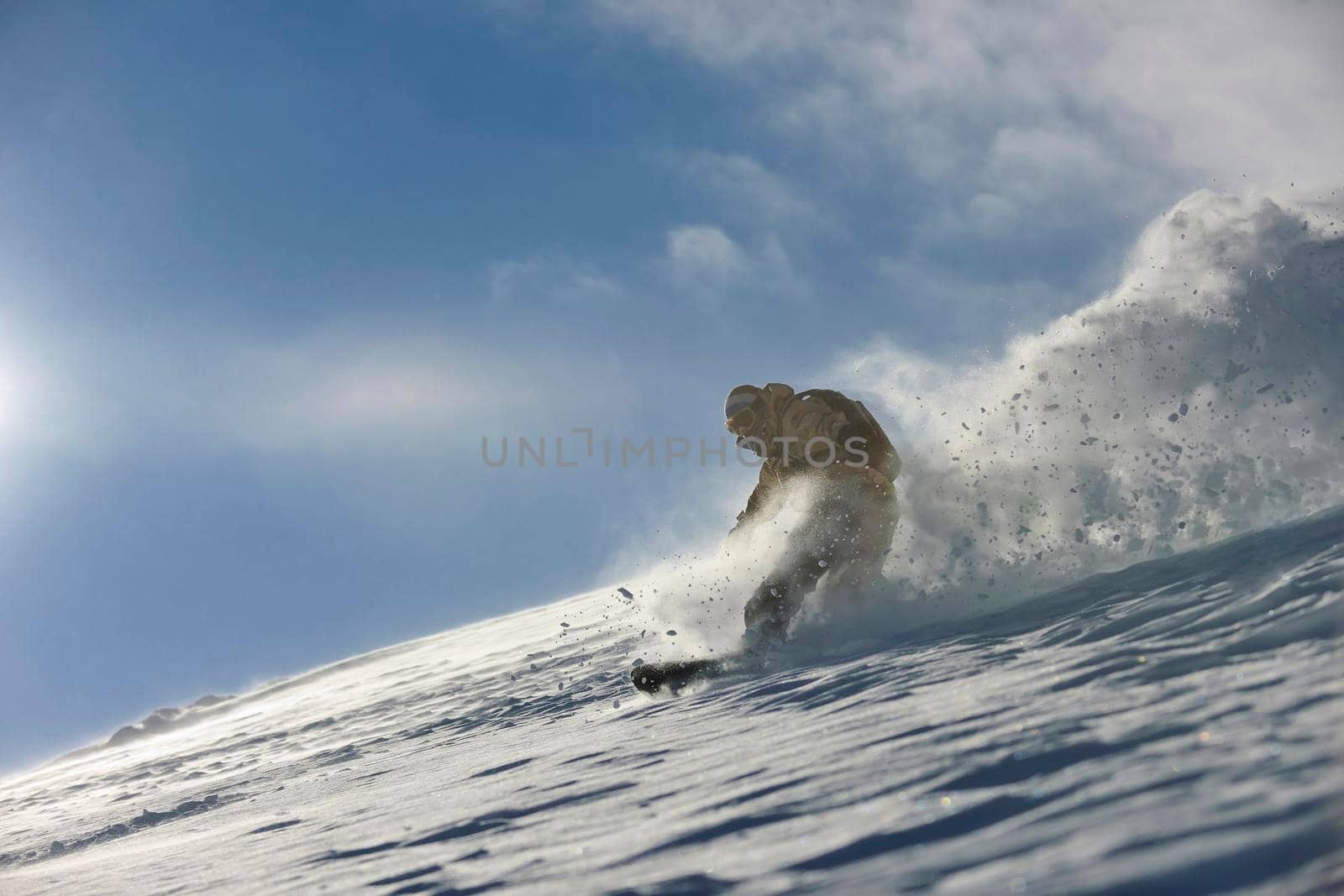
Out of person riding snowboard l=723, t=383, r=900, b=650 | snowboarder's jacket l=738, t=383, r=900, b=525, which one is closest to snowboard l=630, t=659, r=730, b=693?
person riding snowboard l=723, t=383, r=900, b=650

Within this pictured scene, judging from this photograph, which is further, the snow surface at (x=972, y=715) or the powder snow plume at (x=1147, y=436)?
the powder snow plume at (x=1147, y=436)

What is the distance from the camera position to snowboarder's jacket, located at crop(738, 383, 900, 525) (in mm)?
8422

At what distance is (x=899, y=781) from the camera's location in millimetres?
2812

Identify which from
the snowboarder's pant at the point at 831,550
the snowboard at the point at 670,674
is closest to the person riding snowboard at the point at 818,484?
the snowboarder's pant at the point at 831,550

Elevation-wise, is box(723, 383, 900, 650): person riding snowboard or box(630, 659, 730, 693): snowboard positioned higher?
box(723, 383, 900, 650): person riding snowboard

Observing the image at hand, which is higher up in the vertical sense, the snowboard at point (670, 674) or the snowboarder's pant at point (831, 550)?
the snowboarder's pant at point (831, 550)

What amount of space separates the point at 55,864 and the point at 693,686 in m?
4.53

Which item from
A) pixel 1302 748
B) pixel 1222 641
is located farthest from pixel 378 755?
pixel 1302 748

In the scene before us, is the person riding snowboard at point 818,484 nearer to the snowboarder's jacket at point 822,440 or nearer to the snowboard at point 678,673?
the snowboarder's jacket at point 822,440

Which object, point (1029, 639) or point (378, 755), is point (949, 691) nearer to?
point (1029, 639)

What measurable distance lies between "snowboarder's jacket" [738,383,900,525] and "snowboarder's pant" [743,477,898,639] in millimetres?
126

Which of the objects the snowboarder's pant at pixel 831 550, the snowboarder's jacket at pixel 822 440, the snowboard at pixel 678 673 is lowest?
the snowboard at pixel 678 673

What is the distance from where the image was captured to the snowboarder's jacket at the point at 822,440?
8.42m

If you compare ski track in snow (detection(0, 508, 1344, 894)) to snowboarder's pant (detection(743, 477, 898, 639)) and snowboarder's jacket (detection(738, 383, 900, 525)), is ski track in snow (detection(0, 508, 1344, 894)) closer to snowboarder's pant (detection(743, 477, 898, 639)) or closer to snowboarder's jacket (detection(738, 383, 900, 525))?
snowboarder's pant (detection(743, 477, 898, 639))
